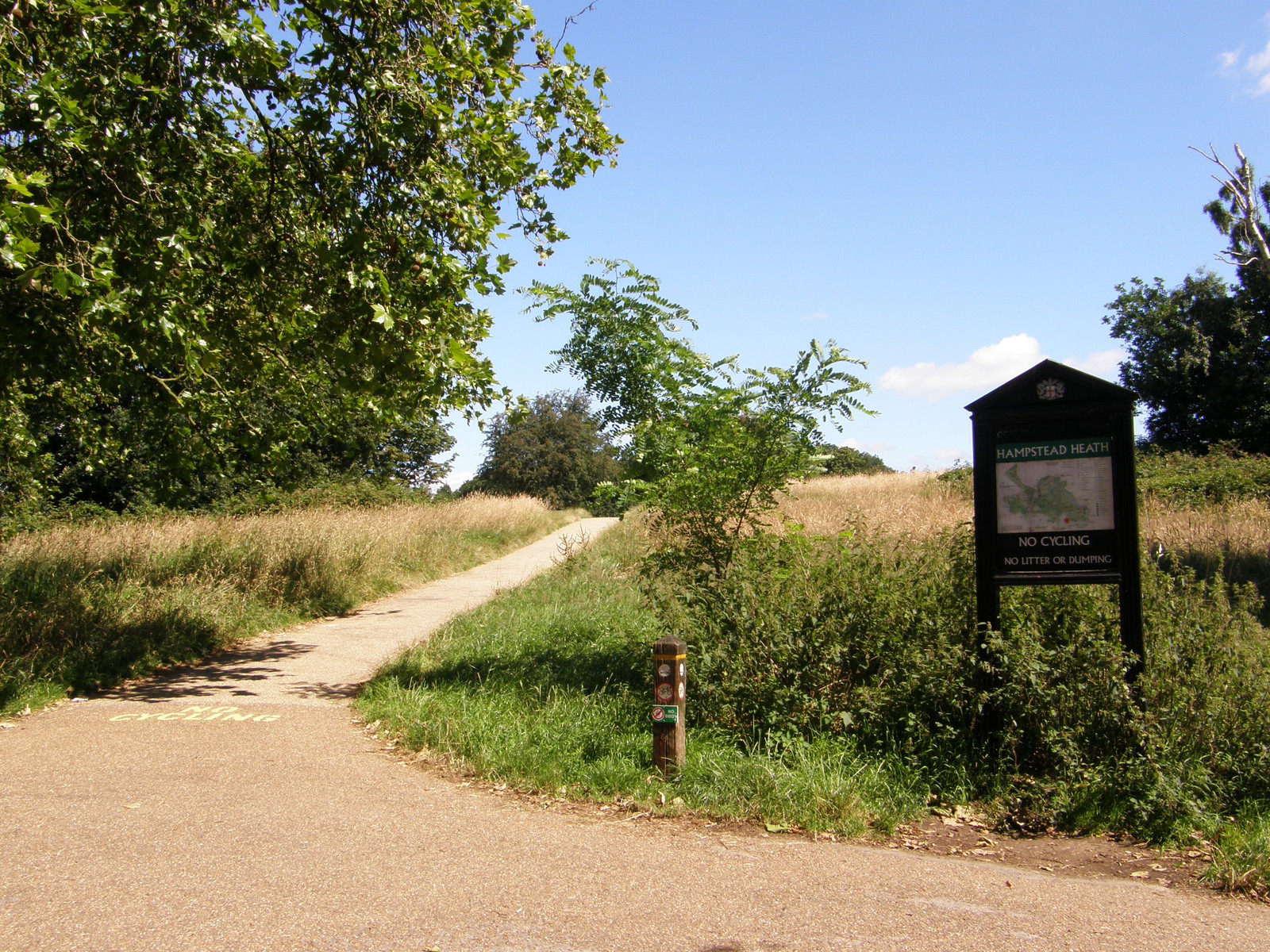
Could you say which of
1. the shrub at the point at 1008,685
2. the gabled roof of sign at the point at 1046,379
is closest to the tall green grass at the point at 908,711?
the shrub at the point at 1008,685

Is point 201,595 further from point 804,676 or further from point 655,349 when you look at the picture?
point 804,676

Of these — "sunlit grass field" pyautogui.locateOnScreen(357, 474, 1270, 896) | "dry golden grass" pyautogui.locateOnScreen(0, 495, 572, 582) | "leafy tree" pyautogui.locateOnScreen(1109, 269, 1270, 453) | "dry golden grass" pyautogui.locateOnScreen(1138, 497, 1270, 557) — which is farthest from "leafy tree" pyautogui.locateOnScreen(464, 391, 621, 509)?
"sunlit grass field" pyautogui.locateOnScreen(357, 474, 1270, 896)

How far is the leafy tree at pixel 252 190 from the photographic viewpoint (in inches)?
257

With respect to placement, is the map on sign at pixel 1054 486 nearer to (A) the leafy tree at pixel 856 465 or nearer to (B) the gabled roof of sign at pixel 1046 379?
(B) the gabled roof of sign at pixel 1046 379

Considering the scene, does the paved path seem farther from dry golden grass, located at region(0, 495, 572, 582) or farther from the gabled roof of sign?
dry golden grass, located at region(0, 495, 572, 582)

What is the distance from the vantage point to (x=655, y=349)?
7.79 metres

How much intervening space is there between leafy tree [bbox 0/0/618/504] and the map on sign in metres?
4.20

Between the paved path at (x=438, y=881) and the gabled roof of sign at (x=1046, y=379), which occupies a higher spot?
the gabled roof of sign at (x=1046, y=379)

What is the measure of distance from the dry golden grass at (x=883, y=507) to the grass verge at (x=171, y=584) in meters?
6.66

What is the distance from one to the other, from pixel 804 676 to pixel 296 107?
658 cm

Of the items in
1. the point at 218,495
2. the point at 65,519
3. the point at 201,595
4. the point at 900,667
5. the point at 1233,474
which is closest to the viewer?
the point at 900,667

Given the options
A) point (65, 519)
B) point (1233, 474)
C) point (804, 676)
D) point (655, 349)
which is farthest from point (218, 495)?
point (1233, 474)

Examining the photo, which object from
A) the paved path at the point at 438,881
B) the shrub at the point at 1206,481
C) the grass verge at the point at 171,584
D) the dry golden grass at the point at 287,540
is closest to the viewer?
the paved path at the point at 438,881

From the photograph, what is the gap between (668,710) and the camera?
212 inches
